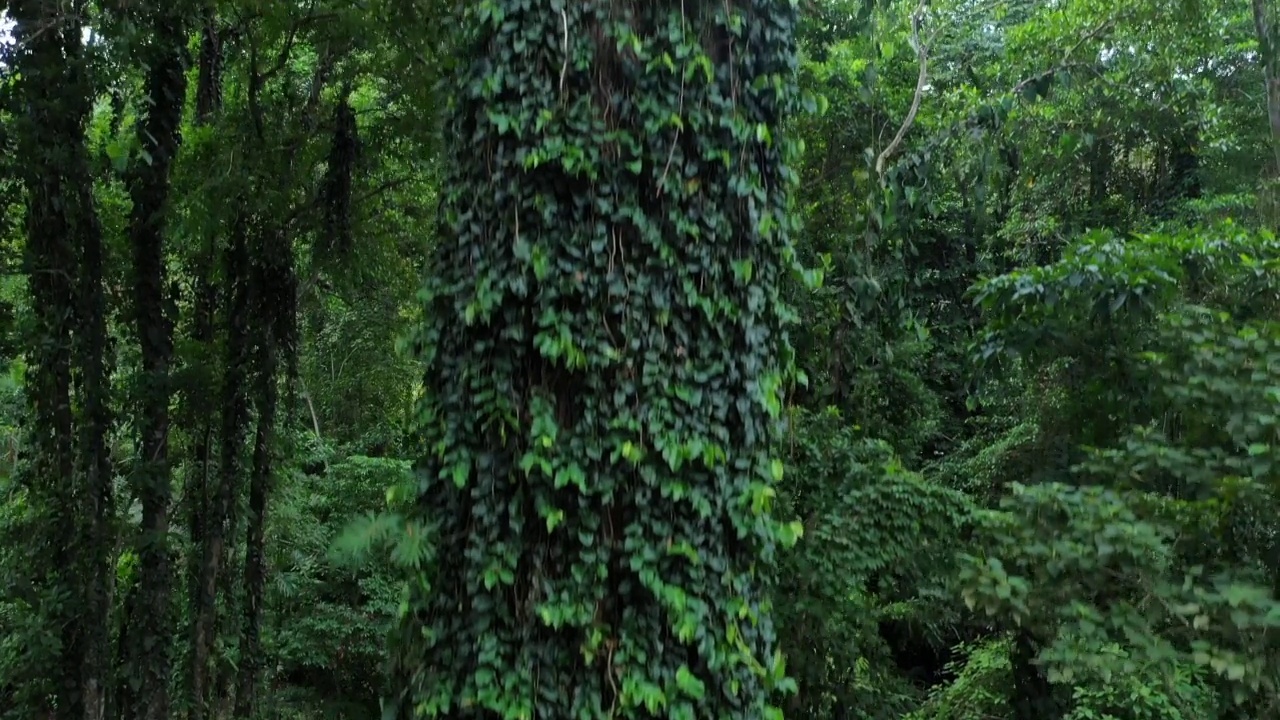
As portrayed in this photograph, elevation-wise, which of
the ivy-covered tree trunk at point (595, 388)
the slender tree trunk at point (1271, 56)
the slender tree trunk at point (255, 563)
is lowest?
the slender tree trunk at point (255, 563)

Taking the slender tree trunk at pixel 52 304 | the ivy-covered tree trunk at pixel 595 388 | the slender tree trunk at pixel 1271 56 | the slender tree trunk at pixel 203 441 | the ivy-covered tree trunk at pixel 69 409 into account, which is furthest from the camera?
the slender tree trunk at pixel 203 441

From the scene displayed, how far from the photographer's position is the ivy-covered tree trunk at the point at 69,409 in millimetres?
5297

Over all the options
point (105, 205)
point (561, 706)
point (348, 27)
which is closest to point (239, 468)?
point (105, 205)

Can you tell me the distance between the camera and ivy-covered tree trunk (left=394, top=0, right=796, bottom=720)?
8.29ft

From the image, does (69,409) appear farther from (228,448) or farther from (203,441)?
(203,441)

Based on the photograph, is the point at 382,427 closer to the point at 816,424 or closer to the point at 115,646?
the point at 115,646

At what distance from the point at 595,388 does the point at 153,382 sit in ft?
14.5

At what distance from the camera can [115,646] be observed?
6883mm

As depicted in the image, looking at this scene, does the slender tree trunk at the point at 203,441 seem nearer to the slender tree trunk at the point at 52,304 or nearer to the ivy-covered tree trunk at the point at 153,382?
the ivy-covered tree trunk at the point at 153,382

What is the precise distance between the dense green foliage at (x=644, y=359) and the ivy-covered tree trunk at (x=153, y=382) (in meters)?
0.03

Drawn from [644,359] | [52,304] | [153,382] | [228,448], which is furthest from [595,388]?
[228,448]

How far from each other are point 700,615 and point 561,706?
48cm

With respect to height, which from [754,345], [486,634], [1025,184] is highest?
[1025,184]

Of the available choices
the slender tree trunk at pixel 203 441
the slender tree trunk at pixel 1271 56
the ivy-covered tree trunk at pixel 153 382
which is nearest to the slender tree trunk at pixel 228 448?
the slender tree trunk at pixel 203 441
